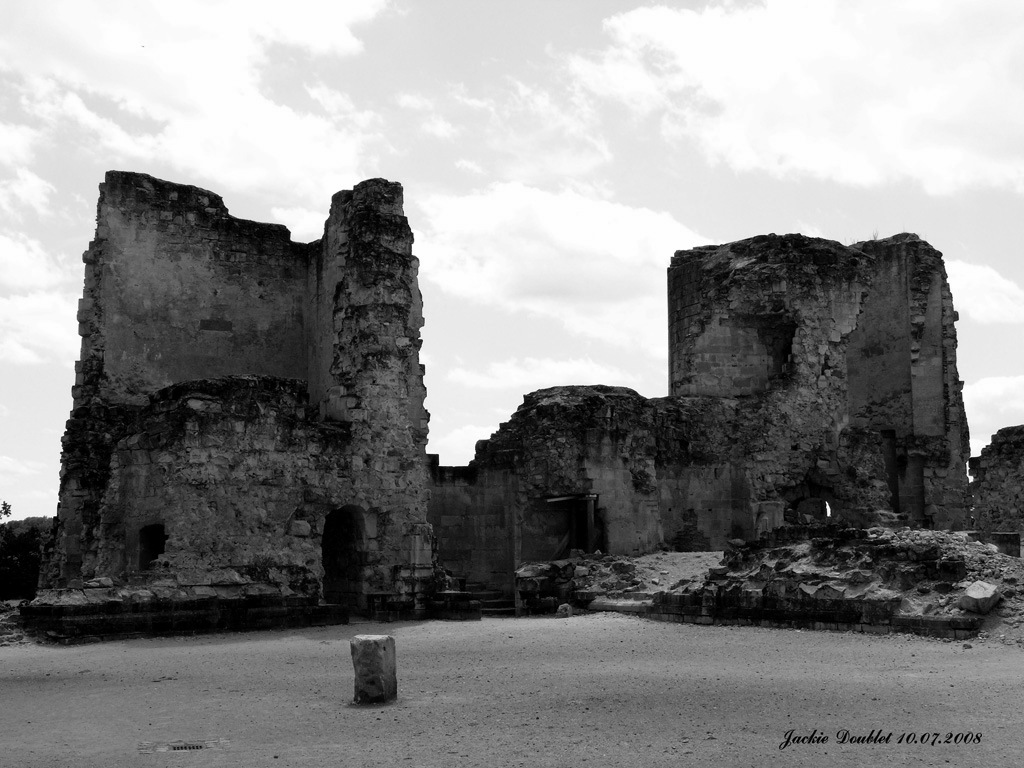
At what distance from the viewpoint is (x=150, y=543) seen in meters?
15.7

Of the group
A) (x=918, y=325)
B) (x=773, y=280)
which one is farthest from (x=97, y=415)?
(x=918, y=325)

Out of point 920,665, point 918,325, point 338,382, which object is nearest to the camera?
point 920,665

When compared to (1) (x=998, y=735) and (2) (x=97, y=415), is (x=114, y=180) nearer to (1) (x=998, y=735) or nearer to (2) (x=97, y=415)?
(2) (x=97, y=415)

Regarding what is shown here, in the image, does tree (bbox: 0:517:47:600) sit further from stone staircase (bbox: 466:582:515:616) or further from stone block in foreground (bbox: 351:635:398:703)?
stone block in foreground (bbox: 351:635:398:703)

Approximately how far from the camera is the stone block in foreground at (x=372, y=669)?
8445 mm

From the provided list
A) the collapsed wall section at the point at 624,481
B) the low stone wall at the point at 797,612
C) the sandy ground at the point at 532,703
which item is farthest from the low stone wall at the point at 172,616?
the collapsed wall section at the point at 624,481

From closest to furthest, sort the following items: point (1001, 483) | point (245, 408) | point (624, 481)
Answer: point (245, 408) < point (624, 481) < point (1001, 483)

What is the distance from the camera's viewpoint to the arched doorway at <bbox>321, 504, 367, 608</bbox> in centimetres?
1675

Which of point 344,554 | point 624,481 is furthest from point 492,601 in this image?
point 624,481

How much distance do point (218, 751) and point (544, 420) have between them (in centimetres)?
1315

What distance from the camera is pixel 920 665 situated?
32.3ft

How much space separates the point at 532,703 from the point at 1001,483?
17884 millimetres

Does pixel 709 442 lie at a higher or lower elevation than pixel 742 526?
higher

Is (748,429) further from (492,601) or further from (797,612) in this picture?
(797,612)
